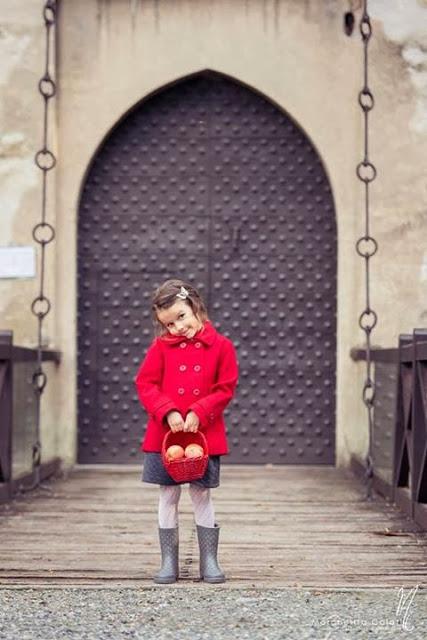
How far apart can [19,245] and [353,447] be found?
2731 millimetres

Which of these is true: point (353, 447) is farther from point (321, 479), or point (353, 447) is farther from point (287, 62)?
point (287, 62)

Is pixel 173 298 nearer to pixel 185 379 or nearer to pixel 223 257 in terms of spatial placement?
pixel 185 379

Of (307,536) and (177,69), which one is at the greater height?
(177,69)

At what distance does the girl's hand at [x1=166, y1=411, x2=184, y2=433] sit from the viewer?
5.49 m

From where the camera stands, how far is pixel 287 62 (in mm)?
10438

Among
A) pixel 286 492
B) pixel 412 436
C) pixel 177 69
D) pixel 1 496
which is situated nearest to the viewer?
pixel 412 436

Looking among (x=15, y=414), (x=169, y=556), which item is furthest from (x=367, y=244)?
(x=169, y=556)

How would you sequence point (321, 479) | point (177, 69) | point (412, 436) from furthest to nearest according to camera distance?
point (177, 69)
point (321, 479)
point (412, 436)

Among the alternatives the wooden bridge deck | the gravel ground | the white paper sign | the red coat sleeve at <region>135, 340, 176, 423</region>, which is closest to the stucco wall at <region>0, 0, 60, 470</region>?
the white paper sign

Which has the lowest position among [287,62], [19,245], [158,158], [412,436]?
[412,436]

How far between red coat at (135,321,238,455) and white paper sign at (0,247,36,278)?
186 inches

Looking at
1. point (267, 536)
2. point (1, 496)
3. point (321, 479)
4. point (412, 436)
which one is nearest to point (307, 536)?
point (267, 536)

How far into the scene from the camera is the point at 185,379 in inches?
221

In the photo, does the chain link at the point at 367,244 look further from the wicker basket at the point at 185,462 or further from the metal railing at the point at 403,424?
the wicker basket at the point at 185,462
